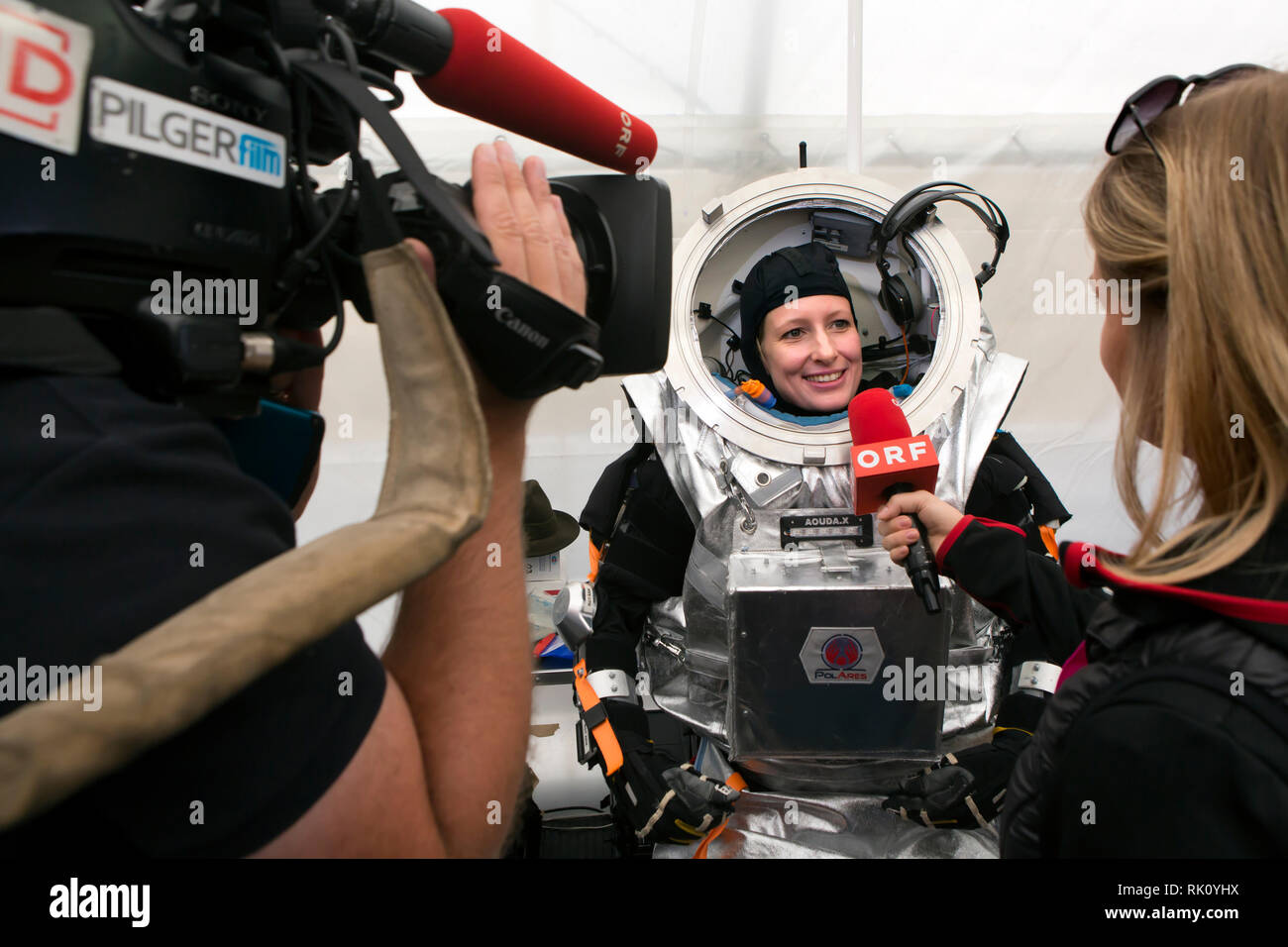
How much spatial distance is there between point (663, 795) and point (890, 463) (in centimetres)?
65

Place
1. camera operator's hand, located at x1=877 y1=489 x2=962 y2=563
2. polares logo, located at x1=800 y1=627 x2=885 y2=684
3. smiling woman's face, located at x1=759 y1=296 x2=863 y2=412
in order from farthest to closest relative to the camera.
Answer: smiling woman's face, located at x1=759 y1=296 x2=863 y2=412 → polares logo, located at x1=800 y1=627 x2=885 y2=684 → camera operator's hand, located at x1=877 y1=489 x2=962 y2=563

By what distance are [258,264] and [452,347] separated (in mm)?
116

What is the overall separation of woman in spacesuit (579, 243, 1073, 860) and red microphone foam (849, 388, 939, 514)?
0.25 metres

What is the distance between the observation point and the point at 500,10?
195 cm

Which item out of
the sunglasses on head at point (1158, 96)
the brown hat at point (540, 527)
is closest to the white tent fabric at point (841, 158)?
the brown hat at point (540, 527)

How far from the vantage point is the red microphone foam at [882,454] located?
3.72 feet

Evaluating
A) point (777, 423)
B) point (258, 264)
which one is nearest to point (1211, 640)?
point (258, 264)

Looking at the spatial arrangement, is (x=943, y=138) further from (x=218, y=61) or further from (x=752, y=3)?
(x=218, y=61)

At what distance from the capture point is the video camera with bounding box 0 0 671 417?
13.5 inches

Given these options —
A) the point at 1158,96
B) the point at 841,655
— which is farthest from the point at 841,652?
the point at 1158,96

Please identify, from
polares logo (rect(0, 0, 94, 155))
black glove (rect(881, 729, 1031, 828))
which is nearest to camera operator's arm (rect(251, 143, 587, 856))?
polares logo (rect(0, 0, 94, 155))

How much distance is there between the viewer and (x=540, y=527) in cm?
202

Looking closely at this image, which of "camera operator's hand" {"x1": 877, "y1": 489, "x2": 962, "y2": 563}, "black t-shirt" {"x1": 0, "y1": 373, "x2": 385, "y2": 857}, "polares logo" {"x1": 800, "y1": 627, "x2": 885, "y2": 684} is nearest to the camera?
"black t-shirt" {"x1": 0, "y1": 373, "x2": 385, "y2": 857}

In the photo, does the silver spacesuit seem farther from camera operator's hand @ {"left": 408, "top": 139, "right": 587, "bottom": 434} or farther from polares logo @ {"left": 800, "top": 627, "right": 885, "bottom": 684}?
camera operator's hand @ {"left": 408, "top": 139, "right": 587, "bottom": 434}
